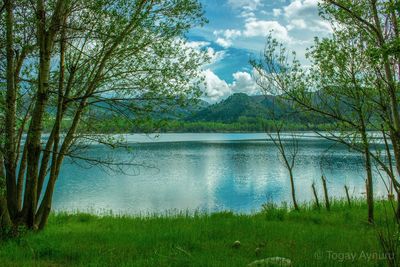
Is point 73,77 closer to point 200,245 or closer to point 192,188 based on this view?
point 200,245

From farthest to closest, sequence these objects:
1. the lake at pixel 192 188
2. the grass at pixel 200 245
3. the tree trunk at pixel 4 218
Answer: the lake at pixel 192 188
the tree trunk at pixel 4 218
the grass at pixel 200 245

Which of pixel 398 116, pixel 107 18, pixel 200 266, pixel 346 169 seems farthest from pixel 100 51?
pixel 346 169

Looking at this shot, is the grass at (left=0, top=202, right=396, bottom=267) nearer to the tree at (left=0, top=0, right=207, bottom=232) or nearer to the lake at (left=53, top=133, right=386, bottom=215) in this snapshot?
the tree at (left=0, top=0, right=207, bottom=232)

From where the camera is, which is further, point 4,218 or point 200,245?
point 4,218

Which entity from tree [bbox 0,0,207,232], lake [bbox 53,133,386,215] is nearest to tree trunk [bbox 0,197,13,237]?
tree [bbox 0,0,207,232]

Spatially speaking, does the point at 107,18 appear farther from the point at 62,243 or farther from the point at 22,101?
the point at 62,243

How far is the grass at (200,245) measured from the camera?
7.53 metres

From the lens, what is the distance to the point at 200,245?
9.26 m

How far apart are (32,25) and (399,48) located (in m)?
9.87

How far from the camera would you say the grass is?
753 centimetres

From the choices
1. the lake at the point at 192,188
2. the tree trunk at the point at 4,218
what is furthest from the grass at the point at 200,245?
the lake at the point at 192,188

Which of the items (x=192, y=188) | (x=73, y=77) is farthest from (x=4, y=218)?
(x=192, y=188)

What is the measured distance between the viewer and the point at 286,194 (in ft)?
118

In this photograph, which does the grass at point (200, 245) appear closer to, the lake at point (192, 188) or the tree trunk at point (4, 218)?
the tree trunk at point (4, 218)
